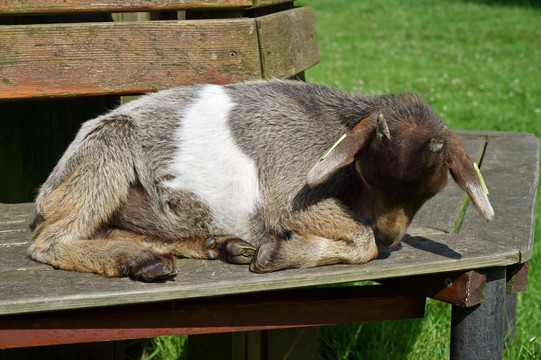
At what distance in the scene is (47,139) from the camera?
4438 millimetres

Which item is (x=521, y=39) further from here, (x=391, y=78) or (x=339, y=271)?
(x=339, y=271)

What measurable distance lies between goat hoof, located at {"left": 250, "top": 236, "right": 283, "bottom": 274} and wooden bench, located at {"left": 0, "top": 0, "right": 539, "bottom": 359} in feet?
0.14

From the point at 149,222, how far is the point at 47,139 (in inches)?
57.8

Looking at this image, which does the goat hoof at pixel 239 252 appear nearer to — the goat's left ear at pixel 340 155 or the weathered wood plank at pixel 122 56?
the goat's left ear at pixel 340 155

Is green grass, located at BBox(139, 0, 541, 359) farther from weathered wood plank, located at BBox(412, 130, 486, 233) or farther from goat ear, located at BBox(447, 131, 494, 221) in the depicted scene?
goat ear, located at BBox(447, 131, 494, 221)

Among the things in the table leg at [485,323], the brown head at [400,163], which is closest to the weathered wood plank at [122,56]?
the brown head at [400,163]

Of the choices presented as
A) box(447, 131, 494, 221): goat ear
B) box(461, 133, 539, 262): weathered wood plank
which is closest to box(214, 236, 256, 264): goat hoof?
box(447, 131, 494, 221): goat ear

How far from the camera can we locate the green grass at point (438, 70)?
177 inches

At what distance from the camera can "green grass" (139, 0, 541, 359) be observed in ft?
14.7

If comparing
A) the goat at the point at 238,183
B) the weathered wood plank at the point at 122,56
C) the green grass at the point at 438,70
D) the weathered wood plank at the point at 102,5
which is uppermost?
the weathered wood plank at the point at 102,5

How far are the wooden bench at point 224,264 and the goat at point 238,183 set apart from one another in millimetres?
137

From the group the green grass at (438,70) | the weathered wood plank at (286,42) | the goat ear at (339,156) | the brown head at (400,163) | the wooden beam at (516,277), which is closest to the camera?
the brown head at (400,163)

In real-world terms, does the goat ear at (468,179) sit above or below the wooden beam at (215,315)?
above

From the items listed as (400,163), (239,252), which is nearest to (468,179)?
(400,163)
